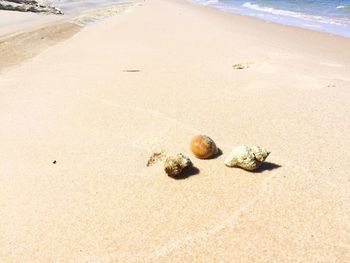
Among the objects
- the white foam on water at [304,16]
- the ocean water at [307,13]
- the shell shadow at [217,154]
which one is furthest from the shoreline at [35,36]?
the white foam on water at [304,16]

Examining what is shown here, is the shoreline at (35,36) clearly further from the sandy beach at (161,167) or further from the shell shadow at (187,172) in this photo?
the shell shadow at (187,172)

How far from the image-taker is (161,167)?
3229 millimetres

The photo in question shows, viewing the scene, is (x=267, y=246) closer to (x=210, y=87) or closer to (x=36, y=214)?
(x=36, y=214)

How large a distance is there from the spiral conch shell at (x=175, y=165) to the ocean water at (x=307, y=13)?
9286 mm

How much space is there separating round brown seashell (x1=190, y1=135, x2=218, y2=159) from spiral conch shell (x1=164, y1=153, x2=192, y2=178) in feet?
0.79

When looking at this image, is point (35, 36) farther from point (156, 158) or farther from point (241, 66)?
point (156, 158)

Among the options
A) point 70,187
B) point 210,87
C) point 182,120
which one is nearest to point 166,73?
point 210,87

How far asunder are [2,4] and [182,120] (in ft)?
45.7

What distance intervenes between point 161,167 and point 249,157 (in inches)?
28.9

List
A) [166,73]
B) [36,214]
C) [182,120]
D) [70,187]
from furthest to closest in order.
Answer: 1. [166,73]
2. [182,120]
3. [70,187]
4. [36,214]

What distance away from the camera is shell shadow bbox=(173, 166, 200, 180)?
121 inches

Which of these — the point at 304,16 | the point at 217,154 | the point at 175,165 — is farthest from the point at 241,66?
the point at 304,16

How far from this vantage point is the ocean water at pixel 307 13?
12.5 metres

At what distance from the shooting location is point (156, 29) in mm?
10758
